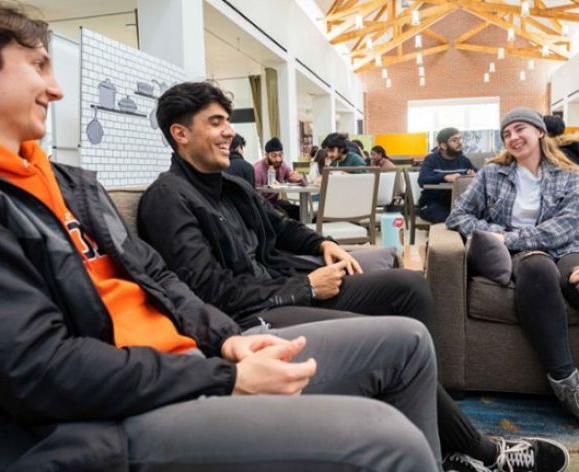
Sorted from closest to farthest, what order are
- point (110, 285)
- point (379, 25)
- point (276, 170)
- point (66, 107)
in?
point (110, 285) → point (66, 107) → point (276, 170) → point (379, 25)

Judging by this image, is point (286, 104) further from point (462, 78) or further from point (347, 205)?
point (462, 78)

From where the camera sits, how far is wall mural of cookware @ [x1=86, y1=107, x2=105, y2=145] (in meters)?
3.06

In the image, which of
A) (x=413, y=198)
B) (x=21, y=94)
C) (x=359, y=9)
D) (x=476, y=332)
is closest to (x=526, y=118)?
(x=476, y=332)

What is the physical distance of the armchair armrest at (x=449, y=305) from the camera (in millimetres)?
2080

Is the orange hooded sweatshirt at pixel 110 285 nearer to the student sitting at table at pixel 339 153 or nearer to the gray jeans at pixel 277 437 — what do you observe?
the gray jeans at pixel 277 437

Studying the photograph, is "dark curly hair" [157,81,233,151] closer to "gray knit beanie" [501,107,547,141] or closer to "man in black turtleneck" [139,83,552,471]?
"man in black turtleneck" [139,83,552,471]

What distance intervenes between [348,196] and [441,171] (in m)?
1.70

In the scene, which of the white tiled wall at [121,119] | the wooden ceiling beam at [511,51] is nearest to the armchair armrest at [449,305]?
the white tiled wall at [121,119]

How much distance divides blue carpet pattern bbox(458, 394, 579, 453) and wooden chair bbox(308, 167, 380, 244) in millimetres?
1762

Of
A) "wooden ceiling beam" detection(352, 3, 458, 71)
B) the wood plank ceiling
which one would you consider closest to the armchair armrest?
A: the wood plank ceiling

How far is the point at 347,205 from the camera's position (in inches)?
156

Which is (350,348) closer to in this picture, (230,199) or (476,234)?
(230,199)

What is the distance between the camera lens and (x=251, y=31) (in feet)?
24.8

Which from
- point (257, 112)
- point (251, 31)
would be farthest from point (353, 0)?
point (251, 31)
